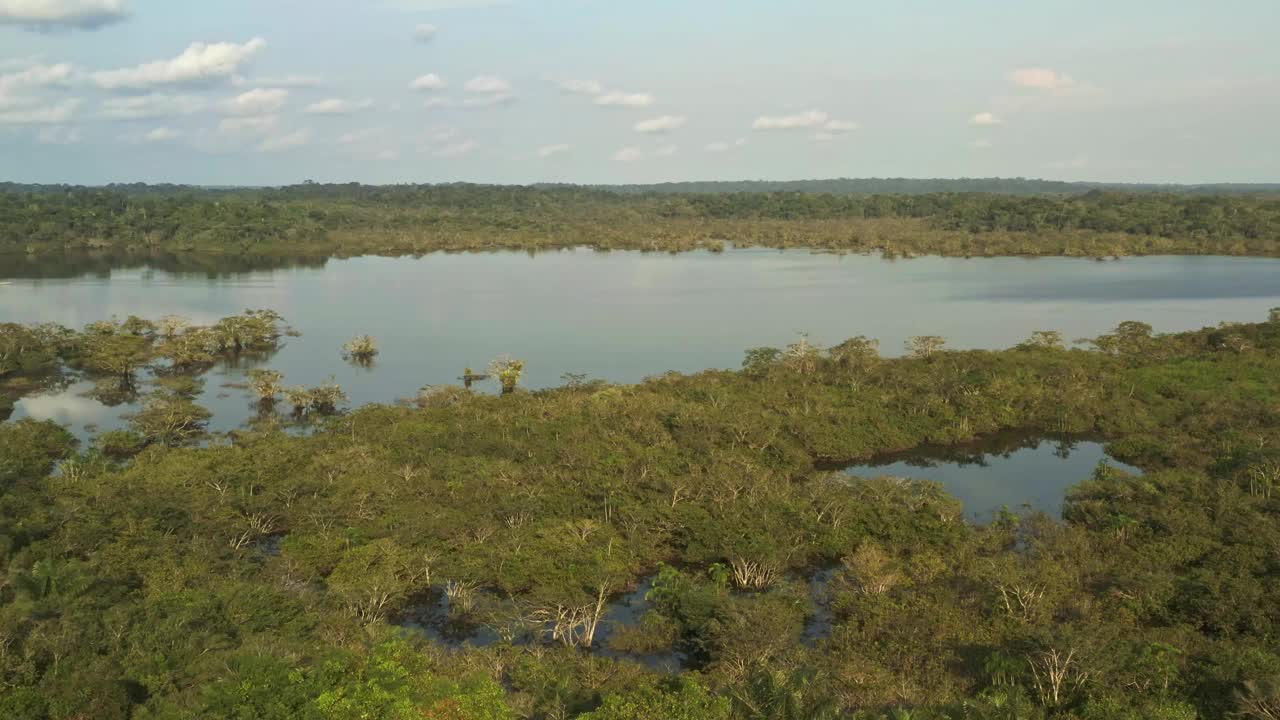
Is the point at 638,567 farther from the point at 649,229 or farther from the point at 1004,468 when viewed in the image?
the point at 649,229

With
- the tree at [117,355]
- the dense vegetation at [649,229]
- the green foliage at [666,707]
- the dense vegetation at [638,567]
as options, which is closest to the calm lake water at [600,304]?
the tree at [117,355]

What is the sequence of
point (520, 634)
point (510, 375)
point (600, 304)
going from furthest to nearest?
point (600, 304)
point (510, 375)
point (520, 634)

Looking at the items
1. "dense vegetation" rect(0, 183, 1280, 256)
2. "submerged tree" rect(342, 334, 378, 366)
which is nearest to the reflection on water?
"submerged tree" rect(342, 334, 378, 366)

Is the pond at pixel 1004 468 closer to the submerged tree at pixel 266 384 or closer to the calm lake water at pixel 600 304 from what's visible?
the calm lake water at pixel 600 304

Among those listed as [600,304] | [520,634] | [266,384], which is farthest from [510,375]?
[600,304]

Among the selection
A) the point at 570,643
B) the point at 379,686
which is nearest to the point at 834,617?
the point at 570,643

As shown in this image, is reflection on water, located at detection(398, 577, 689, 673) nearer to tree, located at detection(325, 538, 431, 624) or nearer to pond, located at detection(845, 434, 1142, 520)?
tree, located at detection(325, 538, 431, 624)

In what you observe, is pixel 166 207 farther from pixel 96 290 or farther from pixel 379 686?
pixel 379 686
